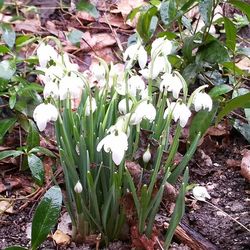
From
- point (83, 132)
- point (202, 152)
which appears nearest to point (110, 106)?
point (83, 132)

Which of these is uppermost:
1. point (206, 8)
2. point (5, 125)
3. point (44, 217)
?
point (206, 8)

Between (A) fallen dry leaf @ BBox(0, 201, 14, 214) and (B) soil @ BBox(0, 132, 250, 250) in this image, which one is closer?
(B) soil @ BBox(0, 132, 250, 250)

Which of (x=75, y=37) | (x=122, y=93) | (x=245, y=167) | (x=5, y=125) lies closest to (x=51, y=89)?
(x=122, y=93)

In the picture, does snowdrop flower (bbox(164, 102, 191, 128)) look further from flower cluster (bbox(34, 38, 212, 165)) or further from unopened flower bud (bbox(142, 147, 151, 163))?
unopened flower bud (bbox(142, 147, 151, 163))

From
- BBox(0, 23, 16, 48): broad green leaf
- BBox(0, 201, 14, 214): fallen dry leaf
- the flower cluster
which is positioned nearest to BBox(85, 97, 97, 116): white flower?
the flower cluster

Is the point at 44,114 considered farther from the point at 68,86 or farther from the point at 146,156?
the point at 146,156
